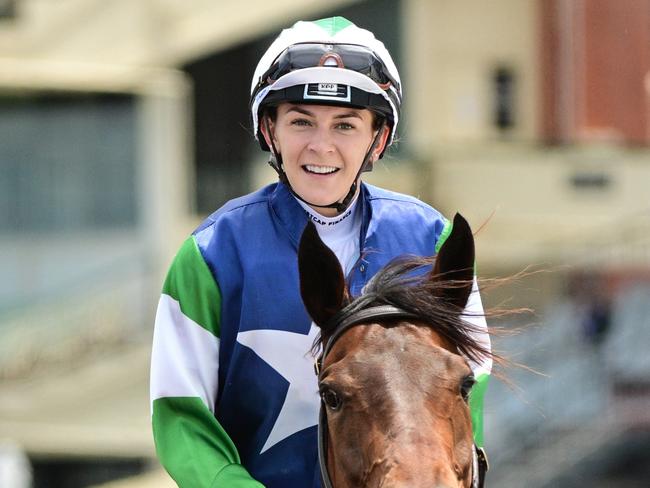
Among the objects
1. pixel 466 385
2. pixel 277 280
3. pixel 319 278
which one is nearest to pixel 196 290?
pixel 277 280

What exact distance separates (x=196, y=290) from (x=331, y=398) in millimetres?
492

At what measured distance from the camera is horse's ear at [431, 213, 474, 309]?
9.55ft

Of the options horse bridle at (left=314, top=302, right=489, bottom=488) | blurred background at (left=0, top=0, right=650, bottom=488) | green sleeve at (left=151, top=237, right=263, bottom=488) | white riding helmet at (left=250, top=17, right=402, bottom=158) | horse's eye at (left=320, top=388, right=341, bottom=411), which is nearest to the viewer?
horse's eye at (left=320, top=388, right=341, bottom=411)

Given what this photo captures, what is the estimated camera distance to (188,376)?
3.06 meters

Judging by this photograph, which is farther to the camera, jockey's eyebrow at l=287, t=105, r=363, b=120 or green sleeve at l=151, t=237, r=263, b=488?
jockey's eyebrow at l=287, t=105, r=363, b=120

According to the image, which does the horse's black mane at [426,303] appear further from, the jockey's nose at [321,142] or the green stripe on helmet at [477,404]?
the jockey's nose at [321,142]

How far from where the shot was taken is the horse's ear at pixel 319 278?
2889 mm

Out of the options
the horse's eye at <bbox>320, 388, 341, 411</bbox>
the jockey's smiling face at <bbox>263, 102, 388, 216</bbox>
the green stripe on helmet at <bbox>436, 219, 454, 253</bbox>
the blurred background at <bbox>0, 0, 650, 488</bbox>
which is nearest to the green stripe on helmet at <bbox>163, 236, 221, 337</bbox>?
the jockey's smiling face at <bbox>263, 102, 388, 216</bbox>

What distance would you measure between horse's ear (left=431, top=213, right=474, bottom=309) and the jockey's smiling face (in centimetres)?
34

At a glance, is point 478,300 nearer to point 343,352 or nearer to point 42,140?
point 343,352

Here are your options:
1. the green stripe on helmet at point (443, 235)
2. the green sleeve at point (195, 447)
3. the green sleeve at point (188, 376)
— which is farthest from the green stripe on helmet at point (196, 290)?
the green stripe on helmet at point (443, 235)

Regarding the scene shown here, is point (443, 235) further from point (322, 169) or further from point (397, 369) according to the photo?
point (397, 369)

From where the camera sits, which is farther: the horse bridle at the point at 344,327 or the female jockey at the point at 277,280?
the female jockey at the point at 277,280

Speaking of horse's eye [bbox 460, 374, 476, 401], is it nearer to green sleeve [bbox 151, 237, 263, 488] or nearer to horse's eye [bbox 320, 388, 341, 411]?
horse's eye [bbox 320, 388, 341, 411]
